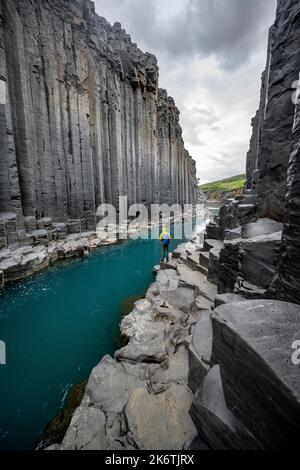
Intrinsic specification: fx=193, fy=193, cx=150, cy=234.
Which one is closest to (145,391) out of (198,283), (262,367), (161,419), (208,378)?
(161,419)

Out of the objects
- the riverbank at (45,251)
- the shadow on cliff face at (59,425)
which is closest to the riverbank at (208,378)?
the shadow on cliff face at (59,425)

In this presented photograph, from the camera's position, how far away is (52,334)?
19.4 ft

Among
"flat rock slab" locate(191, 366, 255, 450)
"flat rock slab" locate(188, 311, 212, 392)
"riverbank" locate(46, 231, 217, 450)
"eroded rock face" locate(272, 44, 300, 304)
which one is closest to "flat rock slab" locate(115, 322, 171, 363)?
"riverbank" locate(46, 231, 217, 450)

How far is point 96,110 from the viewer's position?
1952 cm

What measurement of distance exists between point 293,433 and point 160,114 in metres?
40.9

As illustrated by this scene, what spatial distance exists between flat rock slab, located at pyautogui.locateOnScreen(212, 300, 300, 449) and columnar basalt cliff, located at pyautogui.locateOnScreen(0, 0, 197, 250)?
12.4 m

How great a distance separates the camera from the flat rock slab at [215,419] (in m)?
1.78

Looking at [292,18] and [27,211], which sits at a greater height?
[292,18]

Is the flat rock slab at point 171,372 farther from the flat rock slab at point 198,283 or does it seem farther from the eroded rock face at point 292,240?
the flat rock slab at point 198,283

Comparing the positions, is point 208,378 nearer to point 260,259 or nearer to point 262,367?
point 262,367

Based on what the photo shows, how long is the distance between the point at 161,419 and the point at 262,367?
6.16 ft

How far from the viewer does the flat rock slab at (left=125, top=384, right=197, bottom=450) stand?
238 centimetres

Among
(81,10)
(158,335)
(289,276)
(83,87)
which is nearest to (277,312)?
(289,276)

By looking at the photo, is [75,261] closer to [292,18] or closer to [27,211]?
[27,211]
